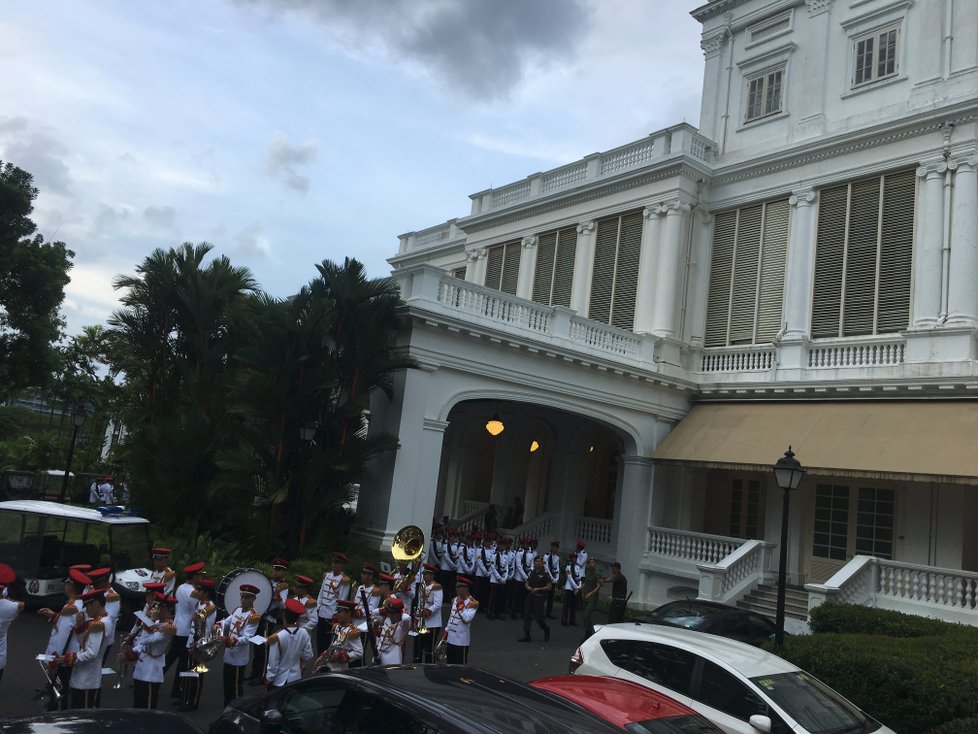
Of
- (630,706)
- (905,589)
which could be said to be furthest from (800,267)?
(630,706)

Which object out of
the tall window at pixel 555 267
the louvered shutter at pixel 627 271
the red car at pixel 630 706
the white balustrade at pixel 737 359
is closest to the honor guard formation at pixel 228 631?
the red car at pixel 630 706

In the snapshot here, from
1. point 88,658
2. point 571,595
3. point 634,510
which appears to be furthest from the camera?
point 634,510

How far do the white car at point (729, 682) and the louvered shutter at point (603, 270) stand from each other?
1582 cm

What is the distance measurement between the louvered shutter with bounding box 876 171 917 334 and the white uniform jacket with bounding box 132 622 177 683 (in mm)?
17121

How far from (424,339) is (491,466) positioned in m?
12.4

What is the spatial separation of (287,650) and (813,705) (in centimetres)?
508

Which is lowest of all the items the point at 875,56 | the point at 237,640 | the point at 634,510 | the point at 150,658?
the point at 150,658

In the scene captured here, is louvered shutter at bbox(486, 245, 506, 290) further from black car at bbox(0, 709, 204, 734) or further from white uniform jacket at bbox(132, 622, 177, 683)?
black car at bbox(0, 709, 204, 734)

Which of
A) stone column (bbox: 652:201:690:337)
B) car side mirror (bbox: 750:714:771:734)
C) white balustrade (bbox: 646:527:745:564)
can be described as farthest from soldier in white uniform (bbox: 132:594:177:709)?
stone column (bbox: 652:201:690:337)

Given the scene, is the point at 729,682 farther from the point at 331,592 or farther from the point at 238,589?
the point at 331,592

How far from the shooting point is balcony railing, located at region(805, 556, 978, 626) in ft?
49.3

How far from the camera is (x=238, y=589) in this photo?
33.3 feet

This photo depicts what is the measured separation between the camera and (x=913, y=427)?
17094mm

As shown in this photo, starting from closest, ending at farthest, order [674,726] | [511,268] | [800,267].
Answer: [674,726] < [800,267] < [511,268]
